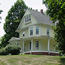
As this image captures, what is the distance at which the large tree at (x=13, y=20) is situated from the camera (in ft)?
160

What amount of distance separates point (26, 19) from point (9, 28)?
44.9 feet

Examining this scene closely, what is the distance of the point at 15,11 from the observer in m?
52.2

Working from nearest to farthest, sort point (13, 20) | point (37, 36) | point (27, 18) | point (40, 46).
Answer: point (37, 36)
point (40, 46)
point (27, 18)
point (13, 20)

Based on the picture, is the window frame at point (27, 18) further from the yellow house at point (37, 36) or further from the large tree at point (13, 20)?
the large tree at point (13, 20)

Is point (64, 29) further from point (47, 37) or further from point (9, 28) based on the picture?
point (9, 28)

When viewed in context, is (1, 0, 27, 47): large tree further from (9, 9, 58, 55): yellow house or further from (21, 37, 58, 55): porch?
(21, 37, 58, 55): porch

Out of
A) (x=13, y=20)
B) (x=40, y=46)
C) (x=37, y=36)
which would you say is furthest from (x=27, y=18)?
(x=13, y=20)

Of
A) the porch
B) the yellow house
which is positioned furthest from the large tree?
the porch

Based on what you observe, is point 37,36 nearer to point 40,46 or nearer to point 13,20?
point 40,46

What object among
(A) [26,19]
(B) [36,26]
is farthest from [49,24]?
(A) [26,19]

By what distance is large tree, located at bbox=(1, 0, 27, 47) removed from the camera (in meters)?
48.7

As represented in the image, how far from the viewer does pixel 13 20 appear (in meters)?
50.4

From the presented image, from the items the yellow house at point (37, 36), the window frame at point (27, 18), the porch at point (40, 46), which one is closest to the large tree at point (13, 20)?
the window frame at point (27, 18)

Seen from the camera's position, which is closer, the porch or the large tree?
the porch
